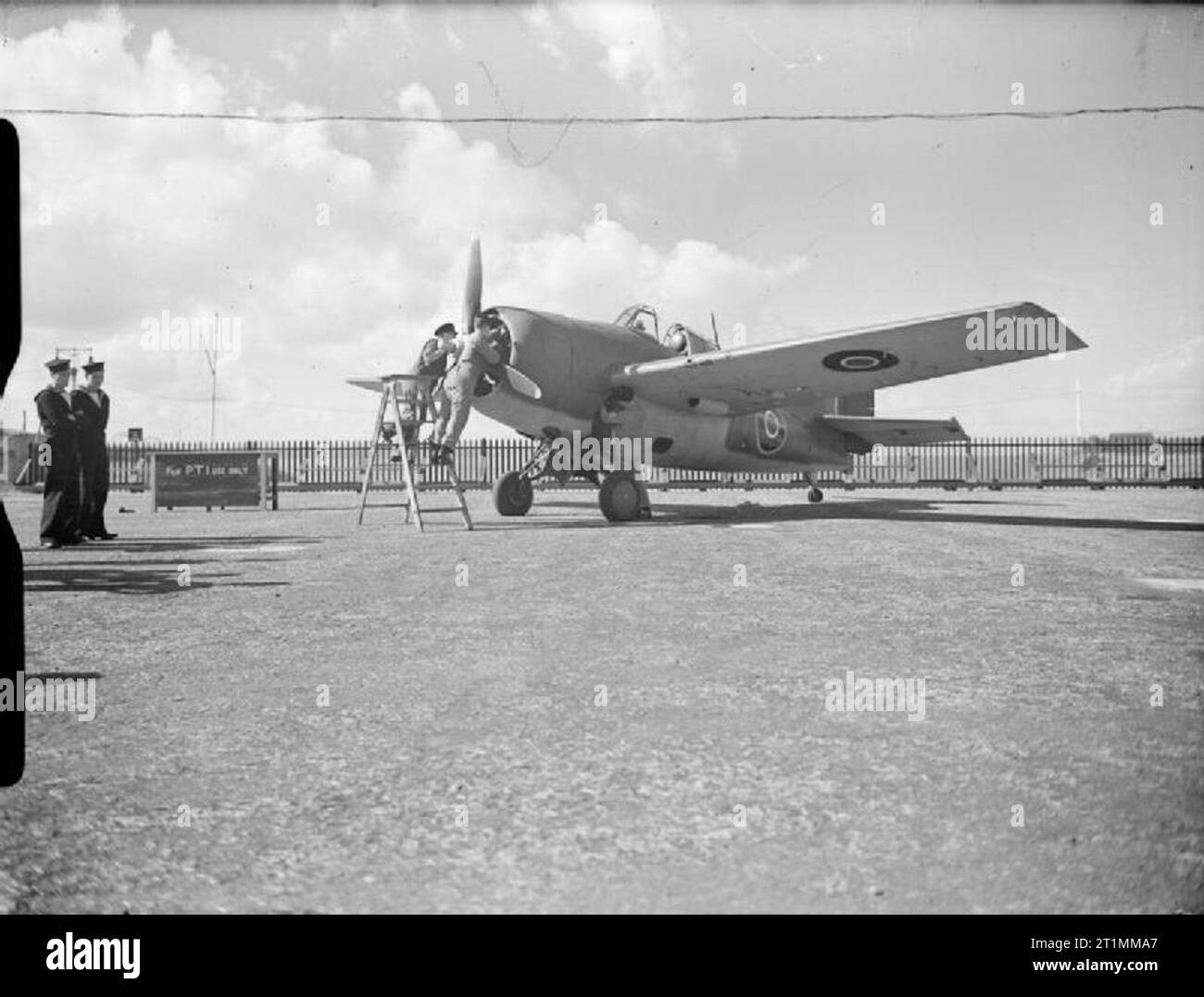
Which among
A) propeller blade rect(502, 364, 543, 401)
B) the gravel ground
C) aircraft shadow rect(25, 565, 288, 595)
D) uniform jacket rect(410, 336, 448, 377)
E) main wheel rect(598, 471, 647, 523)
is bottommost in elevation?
the gravel ground

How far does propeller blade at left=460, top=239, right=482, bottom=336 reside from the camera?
516 inches

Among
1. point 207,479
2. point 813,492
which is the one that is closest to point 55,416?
point 207,479

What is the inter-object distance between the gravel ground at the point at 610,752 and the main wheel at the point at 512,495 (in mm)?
7575

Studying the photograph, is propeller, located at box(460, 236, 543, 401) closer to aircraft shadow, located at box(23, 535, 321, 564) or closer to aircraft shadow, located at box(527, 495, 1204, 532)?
aircraft shadow, located at box(527, 495, 1204, 532)

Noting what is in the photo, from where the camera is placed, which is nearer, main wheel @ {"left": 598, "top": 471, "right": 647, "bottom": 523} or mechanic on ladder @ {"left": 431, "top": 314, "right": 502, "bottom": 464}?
mechanic on ladder @ {"left": 431, "top": 314, "right": 502, "bottom": 464}

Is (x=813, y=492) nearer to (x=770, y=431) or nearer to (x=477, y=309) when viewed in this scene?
(x=770, y=431)

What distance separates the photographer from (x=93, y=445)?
441 inches

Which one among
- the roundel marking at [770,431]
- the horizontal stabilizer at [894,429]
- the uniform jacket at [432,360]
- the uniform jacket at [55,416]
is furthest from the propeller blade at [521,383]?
the horizontal stabilizer at [894,429]

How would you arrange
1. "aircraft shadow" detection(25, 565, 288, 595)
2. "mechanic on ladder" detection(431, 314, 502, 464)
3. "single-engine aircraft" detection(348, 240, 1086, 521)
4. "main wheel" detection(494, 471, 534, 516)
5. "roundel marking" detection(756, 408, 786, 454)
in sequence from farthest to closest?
"roundel marking" detection(756, 408, 786, 454)
"main wheel" detection(494, 471, 534, 516)
"mechanic on ladder" detection(431, 314, 502, 464)
"single-engine aircraft" detection(348, 240, 1086, 521)
"aircraft shadow" detection(25, 565, 288, 595)

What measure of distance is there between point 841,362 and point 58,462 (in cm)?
1046

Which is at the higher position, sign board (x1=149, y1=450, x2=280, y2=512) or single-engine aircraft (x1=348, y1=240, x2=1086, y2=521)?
single-engine aircraft (x1=348, y1=240, x2=1086, y2=521)

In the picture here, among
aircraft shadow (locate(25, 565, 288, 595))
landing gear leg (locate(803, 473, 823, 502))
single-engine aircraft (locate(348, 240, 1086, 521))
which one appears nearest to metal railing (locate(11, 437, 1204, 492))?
landing gear leg (locate(803, 473, 823, 502))

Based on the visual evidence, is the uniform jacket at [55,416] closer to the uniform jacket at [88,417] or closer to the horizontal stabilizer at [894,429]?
the uniform jacket at [88,417]

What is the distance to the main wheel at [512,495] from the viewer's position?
1431cm
